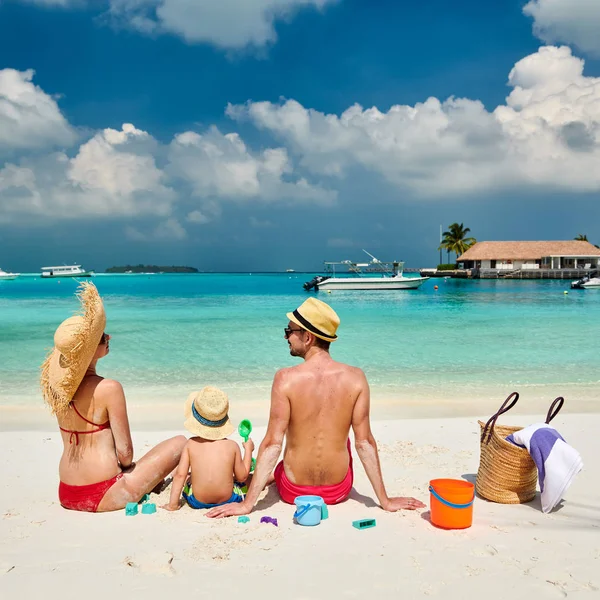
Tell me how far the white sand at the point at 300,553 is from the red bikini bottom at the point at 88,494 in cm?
7

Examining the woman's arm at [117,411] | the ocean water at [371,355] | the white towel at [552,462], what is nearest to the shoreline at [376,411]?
the ocean water at [371,355]

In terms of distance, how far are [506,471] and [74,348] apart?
2.93m

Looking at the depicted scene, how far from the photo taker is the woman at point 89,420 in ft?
11.2

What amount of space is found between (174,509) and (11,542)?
95cm

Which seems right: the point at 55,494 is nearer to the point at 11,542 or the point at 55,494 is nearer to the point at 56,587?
the point at 11,542

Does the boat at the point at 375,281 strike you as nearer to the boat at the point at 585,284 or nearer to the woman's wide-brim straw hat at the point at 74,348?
the boat at the point at 585,284

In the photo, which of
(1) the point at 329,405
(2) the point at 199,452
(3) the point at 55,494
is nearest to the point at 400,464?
(1) the point at 329,405

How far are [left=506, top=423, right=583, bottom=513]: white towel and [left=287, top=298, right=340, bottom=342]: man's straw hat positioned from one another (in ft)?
5.03

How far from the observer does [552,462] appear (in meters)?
3.59

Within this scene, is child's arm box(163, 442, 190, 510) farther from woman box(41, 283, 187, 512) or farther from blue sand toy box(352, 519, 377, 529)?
blue sand toy box(352, 519, 377, 529)

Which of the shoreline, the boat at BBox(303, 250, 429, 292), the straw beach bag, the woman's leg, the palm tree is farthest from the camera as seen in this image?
the palm tree

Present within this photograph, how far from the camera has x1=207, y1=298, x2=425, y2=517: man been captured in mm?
3504

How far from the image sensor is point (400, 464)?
487 centimetres

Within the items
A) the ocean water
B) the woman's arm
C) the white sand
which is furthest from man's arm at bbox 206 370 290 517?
the ocean water
